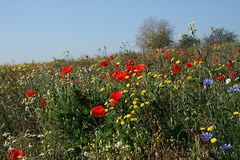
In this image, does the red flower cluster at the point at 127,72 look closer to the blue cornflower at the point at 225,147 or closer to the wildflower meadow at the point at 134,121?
the wildflower meadow at the point at 134,121

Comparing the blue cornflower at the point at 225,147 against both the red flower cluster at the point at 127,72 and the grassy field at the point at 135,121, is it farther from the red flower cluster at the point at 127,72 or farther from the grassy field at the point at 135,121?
the red flower cluster at the point at 127,72

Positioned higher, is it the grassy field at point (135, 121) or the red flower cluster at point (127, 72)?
the red flower cluster at point (127, 72)

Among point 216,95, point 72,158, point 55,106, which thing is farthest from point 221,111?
point 55,106

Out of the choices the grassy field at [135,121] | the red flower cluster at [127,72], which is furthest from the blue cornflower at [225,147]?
the red flower cluster at [127,72]

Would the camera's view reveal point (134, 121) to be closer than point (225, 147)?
No

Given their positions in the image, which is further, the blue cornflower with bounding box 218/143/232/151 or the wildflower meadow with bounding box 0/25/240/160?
the wildflower meadow with bounding box 0/25/240/160

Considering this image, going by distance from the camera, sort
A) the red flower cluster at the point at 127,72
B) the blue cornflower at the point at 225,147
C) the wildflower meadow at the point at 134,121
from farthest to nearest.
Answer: the red flower cluster at the point at 127,72
the wildflower meadow at the point at 134,121
the blue cornflower at the point at 225,147

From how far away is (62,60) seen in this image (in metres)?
13.0

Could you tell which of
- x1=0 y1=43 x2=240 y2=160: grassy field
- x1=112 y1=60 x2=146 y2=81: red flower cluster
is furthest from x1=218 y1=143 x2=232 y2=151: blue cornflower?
x1=112 y1=60 x2=146 y2=81: red flower cluster

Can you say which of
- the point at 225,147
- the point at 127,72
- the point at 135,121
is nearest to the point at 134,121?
the point at 135,121

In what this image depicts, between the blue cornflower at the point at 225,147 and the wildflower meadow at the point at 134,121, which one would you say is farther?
the wildflower meadow at the point at 134,121

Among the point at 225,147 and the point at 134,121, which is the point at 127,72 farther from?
the point at 225,147

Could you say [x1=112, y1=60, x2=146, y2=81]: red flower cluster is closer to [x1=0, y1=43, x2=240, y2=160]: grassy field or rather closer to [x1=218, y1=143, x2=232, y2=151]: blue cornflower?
[x1=0, y1=43, x2=240, y2=160]: grassy field

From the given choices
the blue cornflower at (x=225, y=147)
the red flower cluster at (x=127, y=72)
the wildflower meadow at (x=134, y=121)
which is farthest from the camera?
the red flower cluster at (x=127, y=72)
